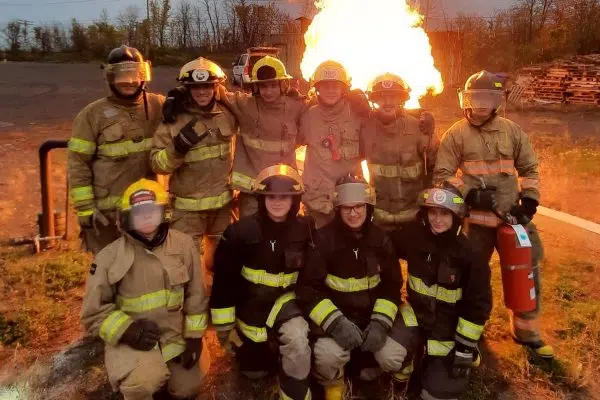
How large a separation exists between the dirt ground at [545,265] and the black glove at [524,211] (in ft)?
4.12

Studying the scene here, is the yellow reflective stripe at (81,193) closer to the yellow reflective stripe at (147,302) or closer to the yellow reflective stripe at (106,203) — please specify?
the yellow reflective stripe at (106,203)

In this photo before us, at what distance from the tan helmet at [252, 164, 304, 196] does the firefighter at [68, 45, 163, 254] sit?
4.79ft

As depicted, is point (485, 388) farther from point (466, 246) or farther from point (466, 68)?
point (466, 68)

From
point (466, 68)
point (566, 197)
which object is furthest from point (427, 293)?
point (466, 68)

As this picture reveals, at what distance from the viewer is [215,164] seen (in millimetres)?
4832

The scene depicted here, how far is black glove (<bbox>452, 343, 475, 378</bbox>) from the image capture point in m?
3.89

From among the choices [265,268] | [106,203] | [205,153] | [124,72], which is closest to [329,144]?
[205,153]

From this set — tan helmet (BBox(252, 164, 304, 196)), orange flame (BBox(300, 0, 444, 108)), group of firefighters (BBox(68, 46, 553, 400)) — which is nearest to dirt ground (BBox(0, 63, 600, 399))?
group of firefighters (BBox(68, 46, 553, 400))

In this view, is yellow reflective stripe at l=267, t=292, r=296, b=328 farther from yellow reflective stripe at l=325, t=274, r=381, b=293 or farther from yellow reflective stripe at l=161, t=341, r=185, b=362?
yellow reflective stripe at l=161, t=341, r=185, b=362

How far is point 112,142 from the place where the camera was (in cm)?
464

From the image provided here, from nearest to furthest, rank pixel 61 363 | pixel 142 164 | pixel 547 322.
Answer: pixel 61 363 < pixel 142 164 < pixel 547 322

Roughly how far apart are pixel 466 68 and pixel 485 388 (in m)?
32.8

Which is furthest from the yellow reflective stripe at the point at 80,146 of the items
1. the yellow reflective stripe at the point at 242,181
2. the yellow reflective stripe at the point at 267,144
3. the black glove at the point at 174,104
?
the yellow reflective stripe at the point at 267,144

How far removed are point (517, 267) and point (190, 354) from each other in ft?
9.75
